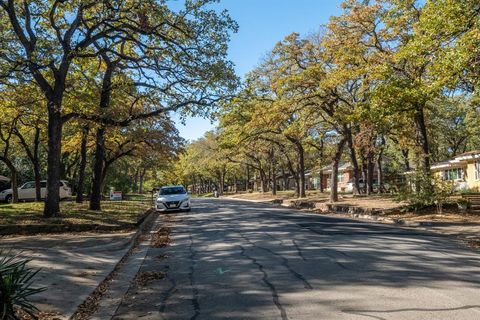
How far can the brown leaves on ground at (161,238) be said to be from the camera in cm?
1235

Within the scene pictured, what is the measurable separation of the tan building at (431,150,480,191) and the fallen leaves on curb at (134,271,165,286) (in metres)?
34.5

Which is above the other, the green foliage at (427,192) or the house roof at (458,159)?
the house roof at (458,159)

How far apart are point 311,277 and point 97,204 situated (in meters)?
16.4

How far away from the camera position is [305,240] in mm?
11758

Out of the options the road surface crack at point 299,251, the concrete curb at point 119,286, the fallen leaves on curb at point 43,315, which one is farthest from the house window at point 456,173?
the fallen leaves on curb at point 43,315

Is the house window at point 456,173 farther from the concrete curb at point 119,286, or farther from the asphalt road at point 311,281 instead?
the concrete curb at point 119,286

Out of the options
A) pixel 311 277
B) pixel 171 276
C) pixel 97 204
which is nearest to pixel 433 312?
pixel 311 277

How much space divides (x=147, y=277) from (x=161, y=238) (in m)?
5.83

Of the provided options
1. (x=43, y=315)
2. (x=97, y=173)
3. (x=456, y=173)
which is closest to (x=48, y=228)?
(x=97, y=173)

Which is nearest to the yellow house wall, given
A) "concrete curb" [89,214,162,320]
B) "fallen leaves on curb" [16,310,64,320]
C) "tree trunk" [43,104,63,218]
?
"tree trunk" [43,104,63,218]

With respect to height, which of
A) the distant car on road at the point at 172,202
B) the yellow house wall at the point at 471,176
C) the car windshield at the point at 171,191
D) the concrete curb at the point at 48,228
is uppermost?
the yellow house wall at the point at 471,176

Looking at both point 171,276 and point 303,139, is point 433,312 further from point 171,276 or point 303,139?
point 303,139

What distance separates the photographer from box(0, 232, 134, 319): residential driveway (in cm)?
638

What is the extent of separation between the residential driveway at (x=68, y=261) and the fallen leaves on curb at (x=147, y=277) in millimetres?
639
